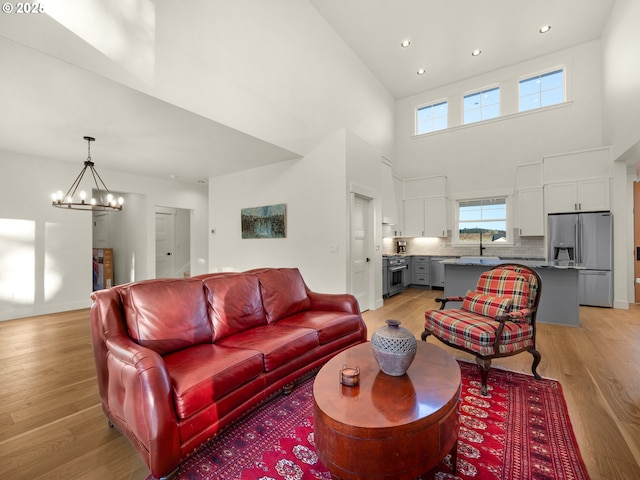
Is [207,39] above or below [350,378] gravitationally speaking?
above

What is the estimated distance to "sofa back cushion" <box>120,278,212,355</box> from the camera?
6.39ft

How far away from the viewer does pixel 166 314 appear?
6.77 feet

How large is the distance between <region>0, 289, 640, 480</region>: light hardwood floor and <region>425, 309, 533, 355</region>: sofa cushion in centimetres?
49

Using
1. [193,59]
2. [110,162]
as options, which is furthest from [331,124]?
[110,162]

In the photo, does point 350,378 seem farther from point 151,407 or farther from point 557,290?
point 557,290

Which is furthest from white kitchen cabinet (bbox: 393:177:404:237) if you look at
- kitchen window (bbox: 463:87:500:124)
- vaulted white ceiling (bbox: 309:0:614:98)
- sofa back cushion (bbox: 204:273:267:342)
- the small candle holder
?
the small candle holder

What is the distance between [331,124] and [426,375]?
4357 mm

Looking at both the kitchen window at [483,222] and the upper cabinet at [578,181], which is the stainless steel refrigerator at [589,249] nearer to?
the upper cabinet at [578,181]

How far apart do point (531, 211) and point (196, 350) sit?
6.74 m

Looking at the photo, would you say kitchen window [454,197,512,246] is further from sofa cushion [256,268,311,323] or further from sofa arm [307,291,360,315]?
sofa cushion [256,268,311,323]

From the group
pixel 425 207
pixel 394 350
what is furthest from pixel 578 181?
pixel 394 350

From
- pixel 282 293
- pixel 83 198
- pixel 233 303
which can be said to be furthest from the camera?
pixel 83 198

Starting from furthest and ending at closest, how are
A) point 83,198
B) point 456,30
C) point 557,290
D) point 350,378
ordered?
point 456,30
point 83,198
point 557,290
point 350,378

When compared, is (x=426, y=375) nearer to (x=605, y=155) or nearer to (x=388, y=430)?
(x=388, y=430)
